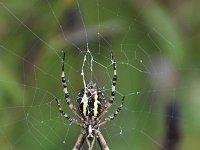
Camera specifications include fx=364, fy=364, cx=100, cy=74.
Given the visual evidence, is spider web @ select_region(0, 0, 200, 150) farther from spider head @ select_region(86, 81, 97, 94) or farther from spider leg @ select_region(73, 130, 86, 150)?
spider leg @ select_region(73, 130, 86, 150)

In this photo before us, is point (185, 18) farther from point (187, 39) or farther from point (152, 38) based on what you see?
point (152, 38)

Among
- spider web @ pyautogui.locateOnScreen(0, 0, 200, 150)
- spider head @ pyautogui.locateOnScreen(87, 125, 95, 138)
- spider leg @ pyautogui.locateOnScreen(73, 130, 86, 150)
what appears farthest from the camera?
spider head @ pyautogui.locateOnScreen(87, 125, 95, 138)

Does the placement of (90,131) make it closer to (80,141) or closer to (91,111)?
(80,141)

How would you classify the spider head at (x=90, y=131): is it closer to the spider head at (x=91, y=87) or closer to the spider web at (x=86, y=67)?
the spider web at (x=86, y=67)

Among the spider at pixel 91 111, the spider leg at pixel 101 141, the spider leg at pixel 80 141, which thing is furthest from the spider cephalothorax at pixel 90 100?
the spider leg at pixel 101 141

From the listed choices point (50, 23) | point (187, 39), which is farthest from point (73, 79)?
point (187, 39)

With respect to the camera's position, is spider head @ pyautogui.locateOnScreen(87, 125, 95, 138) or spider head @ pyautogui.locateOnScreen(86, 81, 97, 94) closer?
spider head @ pyautogui.locateOnScreen(86, 81, 97, 94)

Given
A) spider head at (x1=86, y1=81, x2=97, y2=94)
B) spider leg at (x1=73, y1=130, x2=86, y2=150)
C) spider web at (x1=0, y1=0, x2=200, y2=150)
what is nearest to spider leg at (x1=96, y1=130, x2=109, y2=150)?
spider leg at (x1=73, y1=130, x2=86, y2=150)
